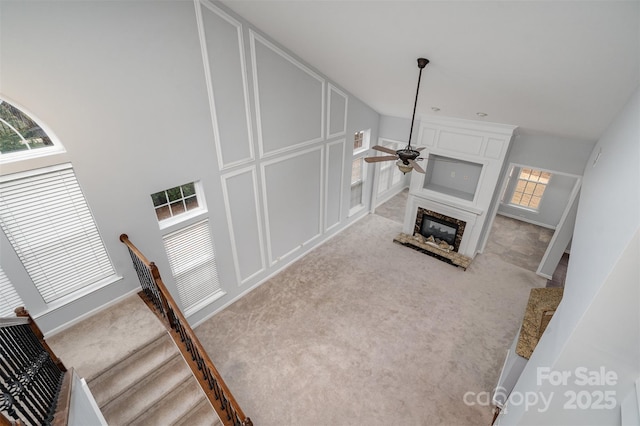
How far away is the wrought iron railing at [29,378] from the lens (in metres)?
1.80

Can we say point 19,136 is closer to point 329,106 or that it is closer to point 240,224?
point 240,224

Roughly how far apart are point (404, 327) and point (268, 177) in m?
3.69

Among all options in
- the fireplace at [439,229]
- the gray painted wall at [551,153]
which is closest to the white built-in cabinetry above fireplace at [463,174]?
the fireplace at [439,229]

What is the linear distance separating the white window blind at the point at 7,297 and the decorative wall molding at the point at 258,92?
3442mm

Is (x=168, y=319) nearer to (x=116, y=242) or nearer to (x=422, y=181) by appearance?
(x=116, y=242)

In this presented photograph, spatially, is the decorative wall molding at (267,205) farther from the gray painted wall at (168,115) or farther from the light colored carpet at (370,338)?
the light colored carpet at (370,338)

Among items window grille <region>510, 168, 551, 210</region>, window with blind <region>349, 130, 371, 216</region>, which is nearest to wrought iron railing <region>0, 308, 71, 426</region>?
window with blind <region>349, 130, 371, 216</region>

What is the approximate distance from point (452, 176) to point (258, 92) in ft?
17.5

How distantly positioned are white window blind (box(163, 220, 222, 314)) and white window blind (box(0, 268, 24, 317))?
1587 mm

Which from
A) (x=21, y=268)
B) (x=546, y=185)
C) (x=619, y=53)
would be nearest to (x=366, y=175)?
(x=546, y=185)

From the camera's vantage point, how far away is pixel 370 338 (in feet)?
16.5

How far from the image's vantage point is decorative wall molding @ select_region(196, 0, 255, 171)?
11.9 feet

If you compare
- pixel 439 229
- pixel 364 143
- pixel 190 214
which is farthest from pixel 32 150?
pixel 439 229

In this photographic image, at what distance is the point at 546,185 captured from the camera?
8203mm
